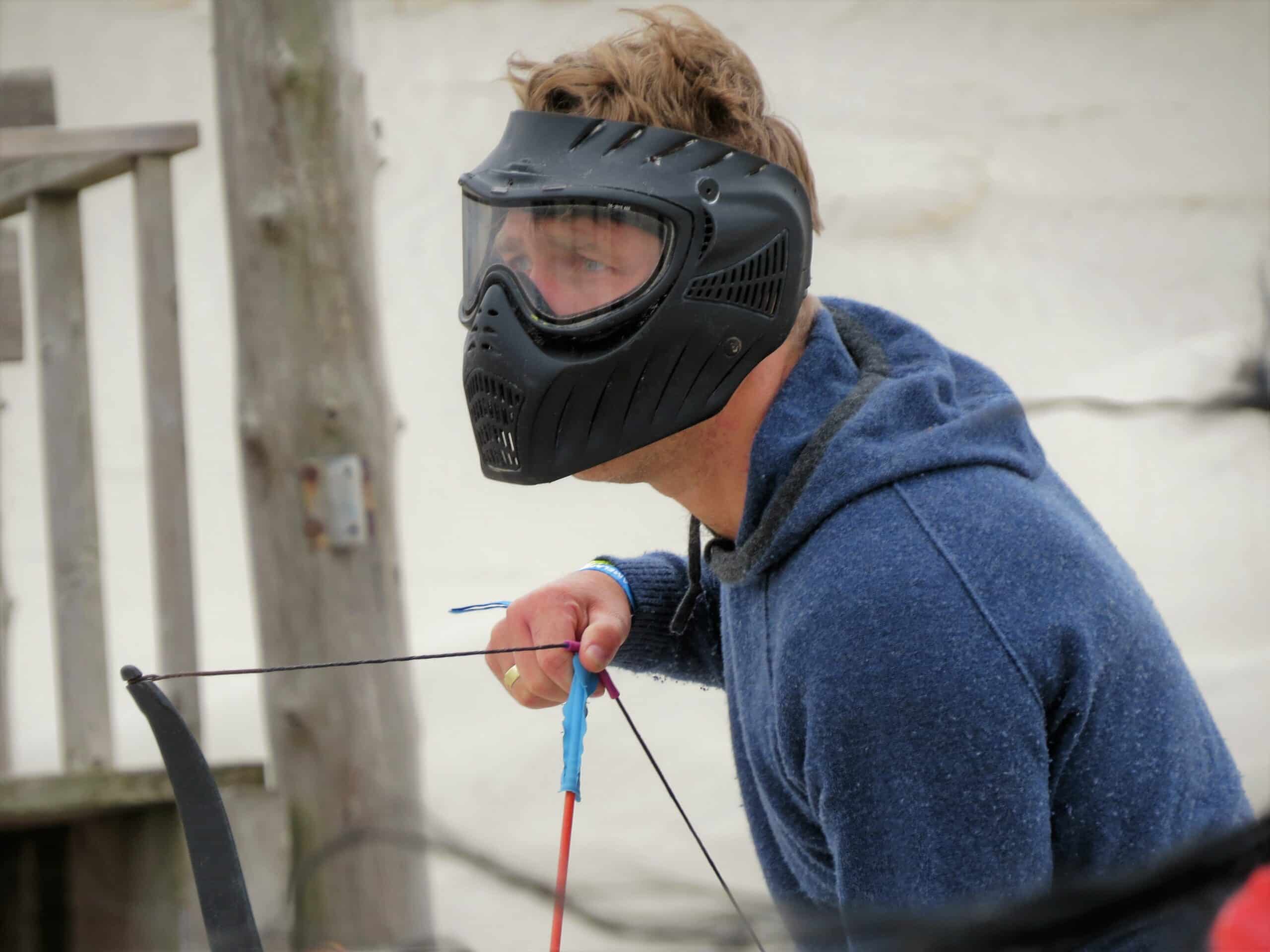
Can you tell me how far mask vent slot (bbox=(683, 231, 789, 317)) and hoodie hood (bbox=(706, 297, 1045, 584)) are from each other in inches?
2.8

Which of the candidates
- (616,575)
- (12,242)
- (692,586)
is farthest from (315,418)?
(692,586)

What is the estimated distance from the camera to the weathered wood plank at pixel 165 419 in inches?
109

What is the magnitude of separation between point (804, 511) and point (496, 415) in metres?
0.34

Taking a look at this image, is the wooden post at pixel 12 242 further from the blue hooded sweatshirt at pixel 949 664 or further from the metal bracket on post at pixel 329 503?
the blue hooded sweatshirt at pixel 949 664

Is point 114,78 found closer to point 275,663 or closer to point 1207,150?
point 1207,150

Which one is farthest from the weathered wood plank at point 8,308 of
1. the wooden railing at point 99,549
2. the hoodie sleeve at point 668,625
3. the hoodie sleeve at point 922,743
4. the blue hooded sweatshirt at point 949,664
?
the hoodie sleeve at point 922,743

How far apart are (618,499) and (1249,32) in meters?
7.98

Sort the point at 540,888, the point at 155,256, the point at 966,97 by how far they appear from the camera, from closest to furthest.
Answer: the point at 540,888 → the point at 155,256 → the point at 966,97

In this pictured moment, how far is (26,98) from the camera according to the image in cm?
296

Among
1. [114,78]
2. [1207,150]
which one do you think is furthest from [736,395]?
[114,78]

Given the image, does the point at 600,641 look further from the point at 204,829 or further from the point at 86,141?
the point at 86,141

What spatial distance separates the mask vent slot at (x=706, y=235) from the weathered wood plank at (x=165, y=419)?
192cm

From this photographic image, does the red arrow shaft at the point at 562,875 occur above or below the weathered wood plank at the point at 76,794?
above

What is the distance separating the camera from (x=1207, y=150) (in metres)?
12.9
